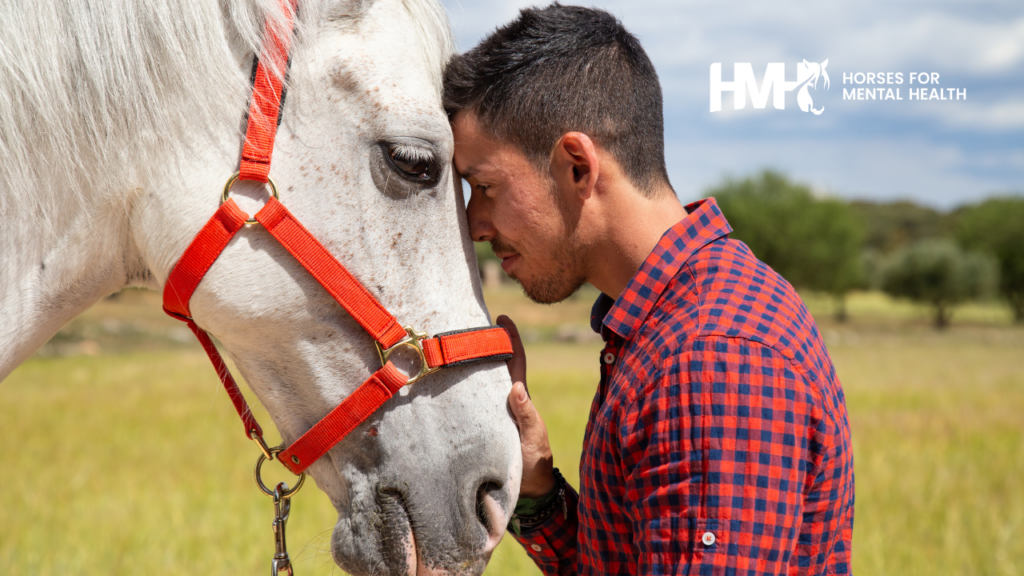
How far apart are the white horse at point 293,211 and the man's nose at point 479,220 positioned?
102 mm

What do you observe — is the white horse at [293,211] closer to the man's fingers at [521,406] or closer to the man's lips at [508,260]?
the man's fingers at [521,406]

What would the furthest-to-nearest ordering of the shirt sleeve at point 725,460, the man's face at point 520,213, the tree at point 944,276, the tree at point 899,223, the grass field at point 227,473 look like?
the tree at point 899,223
the tree at point 944,276
the grass field at point 227,473
the man's face at point 520,213
the shirt sleeve at point 725,460

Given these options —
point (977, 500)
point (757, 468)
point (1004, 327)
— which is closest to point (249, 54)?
point (757, 468)

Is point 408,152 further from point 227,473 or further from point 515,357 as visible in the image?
point 227,473

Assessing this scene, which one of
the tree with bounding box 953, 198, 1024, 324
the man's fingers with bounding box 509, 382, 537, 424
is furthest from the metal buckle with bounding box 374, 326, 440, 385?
the tree with bounding box 953, 198, 1024, 324

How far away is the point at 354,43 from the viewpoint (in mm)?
1679

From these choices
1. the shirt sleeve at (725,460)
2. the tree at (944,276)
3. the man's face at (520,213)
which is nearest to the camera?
the shirt sleeve at (725,460)

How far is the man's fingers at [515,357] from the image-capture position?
193cm

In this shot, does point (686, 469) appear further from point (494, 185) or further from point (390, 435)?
point (494, 185)

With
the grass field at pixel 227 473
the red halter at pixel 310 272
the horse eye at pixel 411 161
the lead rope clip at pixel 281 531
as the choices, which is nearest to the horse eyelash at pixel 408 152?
the horse eye at pixel 411 161

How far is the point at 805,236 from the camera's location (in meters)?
50.7

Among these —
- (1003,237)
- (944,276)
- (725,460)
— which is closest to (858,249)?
(944,276)

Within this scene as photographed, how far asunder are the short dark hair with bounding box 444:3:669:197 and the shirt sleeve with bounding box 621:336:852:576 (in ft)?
1.99

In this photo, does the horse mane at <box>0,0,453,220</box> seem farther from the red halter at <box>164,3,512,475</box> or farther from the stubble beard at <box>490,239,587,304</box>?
the stubble beard at <box>490,239,587,304</box>
